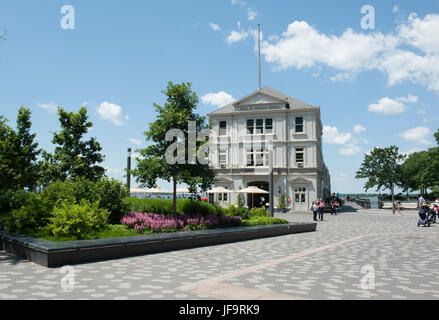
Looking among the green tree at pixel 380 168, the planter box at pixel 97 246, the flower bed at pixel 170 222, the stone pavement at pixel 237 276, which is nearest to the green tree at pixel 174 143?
the flower bed at pixel 170 222

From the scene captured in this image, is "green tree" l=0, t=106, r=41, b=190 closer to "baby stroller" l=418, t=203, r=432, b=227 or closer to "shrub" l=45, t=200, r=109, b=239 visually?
"shrub" l=45, t=200, r=109, b=239

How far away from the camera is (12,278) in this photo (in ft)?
24.0

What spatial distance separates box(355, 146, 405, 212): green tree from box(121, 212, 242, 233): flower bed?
73920 mm

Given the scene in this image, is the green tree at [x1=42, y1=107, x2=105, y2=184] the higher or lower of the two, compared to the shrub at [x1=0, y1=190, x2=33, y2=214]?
higher

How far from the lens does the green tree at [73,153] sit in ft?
93.7

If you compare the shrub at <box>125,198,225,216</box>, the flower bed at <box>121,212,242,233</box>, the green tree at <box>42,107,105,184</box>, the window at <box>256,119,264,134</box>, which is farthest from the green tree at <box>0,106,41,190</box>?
the window at <box>256,119,264,134</box>

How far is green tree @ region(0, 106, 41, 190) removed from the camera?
29.1 metres

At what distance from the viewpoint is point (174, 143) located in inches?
648

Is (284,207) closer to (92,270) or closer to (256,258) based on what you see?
(256,258)

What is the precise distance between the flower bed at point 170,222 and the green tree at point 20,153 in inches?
758

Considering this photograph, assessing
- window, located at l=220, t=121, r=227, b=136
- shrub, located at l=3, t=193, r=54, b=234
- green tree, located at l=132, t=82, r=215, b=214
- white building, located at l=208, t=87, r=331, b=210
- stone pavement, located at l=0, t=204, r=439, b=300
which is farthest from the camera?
window, located at l=220, t=121, r=227, b=136

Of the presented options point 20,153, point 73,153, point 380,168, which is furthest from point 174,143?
point 380,168

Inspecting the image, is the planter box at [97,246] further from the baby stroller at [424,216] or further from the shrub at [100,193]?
the baby stroller at [424,216]

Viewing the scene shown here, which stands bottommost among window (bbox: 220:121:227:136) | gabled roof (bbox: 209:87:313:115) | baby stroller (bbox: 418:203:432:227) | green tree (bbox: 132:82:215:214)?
baby stroller (bbox: 418:203:432:227)
